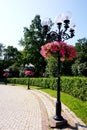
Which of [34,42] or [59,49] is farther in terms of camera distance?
[34,42]

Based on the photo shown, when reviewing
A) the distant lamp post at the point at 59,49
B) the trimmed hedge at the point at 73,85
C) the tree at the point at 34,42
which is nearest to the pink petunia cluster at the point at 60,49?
the distant lamp post at the point at 59,49

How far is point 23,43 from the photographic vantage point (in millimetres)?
59000

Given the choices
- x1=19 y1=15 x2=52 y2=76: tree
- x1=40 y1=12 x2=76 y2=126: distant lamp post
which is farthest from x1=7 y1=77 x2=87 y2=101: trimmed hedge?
x1=19 y1=15 x2=52 y2=76: tree

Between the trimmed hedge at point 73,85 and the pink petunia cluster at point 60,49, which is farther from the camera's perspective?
the trimmed hedge at point 73,85

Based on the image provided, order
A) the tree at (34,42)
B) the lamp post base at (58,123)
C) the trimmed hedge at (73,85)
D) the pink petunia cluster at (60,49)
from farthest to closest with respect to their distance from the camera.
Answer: the tree at (34,42) → the trimmed hedge at (73,85) → the pink petunia cluster at (60,49) → the lamp post base at (58,123)

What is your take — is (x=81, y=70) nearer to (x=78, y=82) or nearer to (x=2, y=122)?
(x=78, y=82)

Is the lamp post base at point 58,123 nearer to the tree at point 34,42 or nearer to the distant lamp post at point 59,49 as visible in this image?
the distant lamp post at point 59,49

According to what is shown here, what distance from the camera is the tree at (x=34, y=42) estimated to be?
5741 centimetres

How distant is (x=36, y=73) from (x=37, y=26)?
11561mm

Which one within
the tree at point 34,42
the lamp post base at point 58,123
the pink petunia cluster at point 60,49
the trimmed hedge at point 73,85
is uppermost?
the tree at point 34,42

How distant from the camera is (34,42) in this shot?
57.5m

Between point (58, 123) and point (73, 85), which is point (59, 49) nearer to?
point (58, 123)

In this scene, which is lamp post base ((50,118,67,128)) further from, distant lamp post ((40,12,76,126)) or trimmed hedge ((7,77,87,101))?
trimmed hedge ((7,77,87,101))

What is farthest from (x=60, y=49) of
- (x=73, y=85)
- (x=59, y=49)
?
(x=73, y=85)
